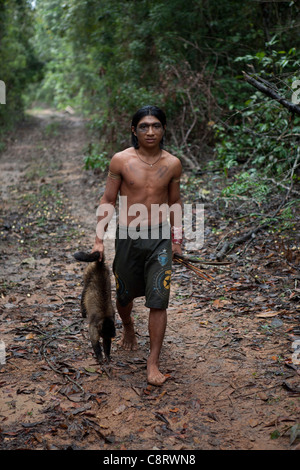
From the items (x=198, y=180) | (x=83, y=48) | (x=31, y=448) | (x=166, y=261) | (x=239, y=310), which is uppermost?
(x=83, y=48)

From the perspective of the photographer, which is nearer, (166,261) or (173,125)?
(166,261)

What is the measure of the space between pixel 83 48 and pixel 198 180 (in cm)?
1122

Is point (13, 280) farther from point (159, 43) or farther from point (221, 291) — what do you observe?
point (159, 43)

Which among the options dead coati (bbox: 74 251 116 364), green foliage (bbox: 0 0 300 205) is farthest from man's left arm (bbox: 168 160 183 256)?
green foliage (bbox: 0 0 300 205)

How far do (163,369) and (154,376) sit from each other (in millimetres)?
285

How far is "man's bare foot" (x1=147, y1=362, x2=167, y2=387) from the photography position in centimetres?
350

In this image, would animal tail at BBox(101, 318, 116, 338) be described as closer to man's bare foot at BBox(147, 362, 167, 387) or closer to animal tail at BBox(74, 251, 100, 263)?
man's bare foot at BBox(147, 362, 167, 387)

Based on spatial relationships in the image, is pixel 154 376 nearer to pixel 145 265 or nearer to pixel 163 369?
pixel 163 369

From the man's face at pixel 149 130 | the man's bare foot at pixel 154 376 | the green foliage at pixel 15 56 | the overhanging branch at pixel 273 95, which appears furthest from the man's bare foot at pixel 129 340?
the green foliage at pixel 15 56

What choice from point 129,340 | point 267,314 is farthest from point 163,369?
point 267,314

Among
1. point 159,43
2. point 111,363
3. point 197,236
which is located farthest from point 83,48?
point 111,363

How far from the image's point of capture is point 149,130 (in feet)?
11.6

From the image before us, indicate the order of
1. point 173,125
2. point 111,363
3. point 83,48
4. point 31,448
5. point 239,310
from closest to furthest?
point 31,448, point 111,363, point 239,310, point 173,125, point 83,48

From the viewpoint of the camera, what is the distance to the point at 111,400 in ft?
10.8
